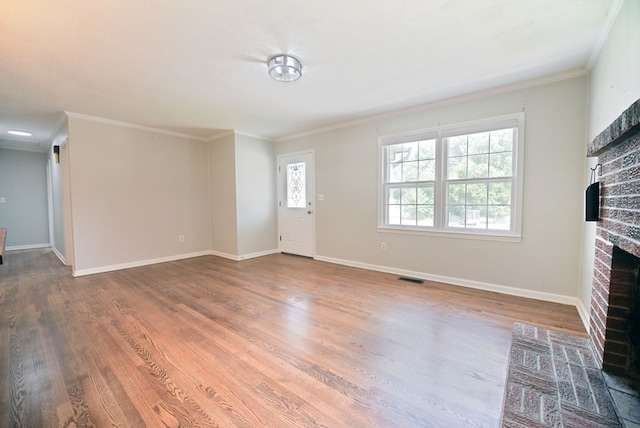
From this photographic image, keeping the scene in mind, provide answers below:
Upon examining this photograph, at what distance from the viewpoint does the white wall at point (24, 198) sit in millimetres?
6074

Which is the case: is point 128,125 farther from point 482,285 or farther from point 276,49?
point 482,285

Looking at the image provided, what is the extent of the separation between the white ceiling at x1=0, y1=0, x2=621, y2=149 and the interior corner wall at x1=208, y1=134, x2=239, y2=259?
1.56 m

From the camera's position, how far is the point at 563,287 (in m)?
2.91

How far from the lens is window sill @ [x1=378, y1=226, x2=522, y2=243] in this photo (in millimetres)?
3211

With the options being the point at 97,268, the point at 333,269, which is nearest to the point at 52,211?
the point at 97,268

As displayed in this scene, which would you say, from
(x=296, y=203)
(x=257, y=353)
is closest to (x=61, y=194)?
(x=296, y=203)

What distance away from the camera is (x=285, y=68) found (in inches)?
99.5

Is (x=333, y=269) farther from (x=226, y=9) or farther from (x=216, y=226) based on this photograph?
(x=226, y=9)

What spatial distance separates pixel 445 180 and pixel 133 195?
16.5ft

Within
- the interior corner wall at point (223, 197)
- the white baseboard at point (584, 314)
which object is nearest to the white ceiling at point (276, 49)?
the interior corner wall at point (223, 197)

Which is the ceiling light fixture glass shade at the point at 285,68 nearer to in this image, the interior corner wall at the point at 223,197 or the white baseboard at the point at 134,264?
the interior corner wall at the point at 223,197

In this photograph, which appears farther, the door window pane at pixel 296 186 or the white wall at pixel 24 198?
the white wall at pixel 24 198

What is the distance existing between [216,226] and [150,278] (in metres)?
1.83

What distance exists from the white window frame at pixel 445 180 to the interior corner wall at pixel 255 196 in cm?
248
